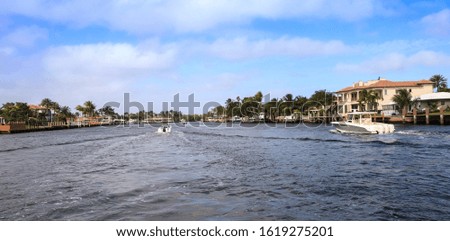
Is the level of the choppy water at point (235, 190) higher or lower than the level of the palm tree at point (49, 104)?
lower

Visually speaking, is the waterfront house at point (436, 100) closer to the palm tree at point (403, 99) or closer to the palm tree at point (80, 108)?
the palm tree at point (403, 99)

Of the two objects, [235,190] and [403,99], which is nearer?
[235,190]

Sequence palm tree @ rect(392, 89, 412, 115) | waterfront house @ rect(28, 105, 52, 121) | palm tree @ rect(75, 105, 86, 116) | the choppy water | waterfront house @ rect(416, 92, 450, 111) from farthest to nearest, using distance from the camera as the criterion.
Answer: palm tree @ rect(75, 105, 86, 116) → waterfront house @ rect(28, 105, 52, 121) → palm tree @ rect(392, 89, 412, 115) → waterfront house @ rect(416, 92, 450, 111) → the choppy water

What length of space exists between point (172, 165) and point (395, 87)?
90988 millimetres

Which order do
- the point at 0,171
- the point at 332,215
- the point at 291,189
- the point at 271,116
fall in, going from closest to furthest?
the point at 332,215, the point at 291,189, the point at 0,171, the point at 271,116

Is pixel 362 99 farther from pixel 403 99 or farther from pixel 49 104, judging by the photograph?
pixel 49 104

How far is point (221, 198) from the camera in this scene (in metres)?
12.8

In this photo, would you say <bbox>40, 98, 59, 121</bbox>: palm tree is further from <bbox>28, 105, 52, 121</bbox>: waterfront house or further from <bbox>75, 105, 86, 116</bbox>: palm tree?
<bbox>75, 105, 86, 116</bbox>: palm tree

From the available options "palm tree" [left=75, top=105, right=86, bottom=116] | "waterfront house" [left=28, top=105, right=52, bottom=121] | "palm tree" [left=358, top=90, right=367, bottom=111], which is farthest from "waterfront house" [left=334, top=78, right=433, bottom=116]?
"palm tree" [left=75, top=105, right=86, bottom=116]

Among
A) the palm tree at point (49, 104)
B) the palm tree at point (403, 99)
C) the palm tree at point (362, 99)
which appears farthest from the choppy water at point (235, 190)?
the palm tree at point (49, 104)

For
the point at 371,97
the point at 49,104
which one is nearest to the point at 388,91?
the point at 371,97

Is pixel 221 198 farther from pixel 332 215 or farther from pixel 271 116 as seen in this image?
pixel 271 116

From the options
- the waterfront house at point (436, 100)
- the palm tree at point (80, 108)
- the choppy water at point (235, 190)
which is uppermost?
Answer: the palm tree at point (80, 108)
